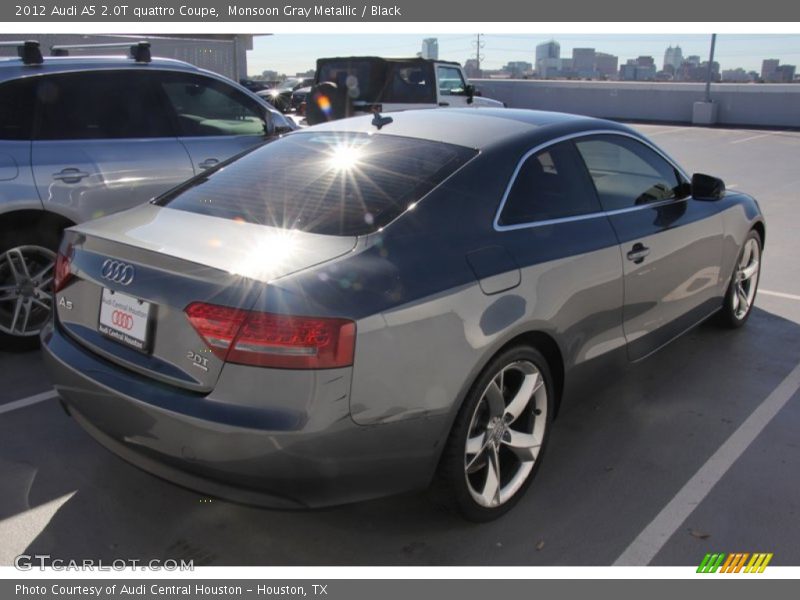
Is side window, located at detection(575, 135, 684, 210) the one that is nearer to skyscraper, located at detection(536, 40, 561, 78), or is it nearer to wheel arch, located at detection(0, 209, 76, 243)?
wheel arch, located at detection(0, 209, 76, 243)

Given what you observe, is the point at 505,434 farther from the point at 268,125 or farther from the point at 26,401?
the point at 268,125

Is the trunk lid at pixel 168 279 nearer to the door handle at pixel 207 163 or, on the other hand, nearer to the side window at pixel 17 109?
the side window at pixel 17 109

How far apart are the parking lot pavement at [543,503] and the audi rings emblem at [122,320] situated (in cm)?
79

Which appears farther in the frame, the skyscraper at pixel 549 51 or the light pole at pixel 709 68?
the skyscraper at pixel 549 51

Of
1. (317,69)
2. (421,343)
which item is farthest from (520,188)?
(317,69)

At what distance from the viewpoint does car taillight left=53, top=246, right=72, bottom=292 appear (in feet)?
9.99

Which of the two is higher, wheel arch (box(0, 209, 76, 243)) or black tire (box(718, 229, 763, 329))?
wheel arch (box(0, 209, 76, 243))

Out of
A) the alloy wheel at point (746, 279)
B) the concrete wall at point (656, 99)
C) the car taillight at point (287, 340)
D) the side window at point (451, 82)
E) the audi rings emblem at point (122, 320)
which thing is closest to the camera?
the car taillight at point (287, 340)

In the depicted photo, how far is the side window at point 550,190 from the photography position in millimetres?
3188

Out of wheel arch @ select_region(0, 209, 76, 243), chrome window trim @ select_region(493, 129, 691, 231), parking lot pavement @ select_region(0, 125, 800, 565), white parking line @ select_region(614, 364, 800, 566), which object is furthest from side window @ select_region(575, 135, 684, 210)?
wheel arch @ select_region(0, 209, 76, 243)

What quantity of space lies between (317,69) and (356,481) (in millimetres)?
12238

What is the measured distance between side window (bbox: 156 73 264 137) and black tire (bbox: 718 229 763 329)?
362 cm

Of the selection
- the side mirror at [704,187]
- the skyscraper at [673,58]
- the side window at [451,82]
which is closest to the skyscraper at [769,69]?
the skyscraper at [673,58]
